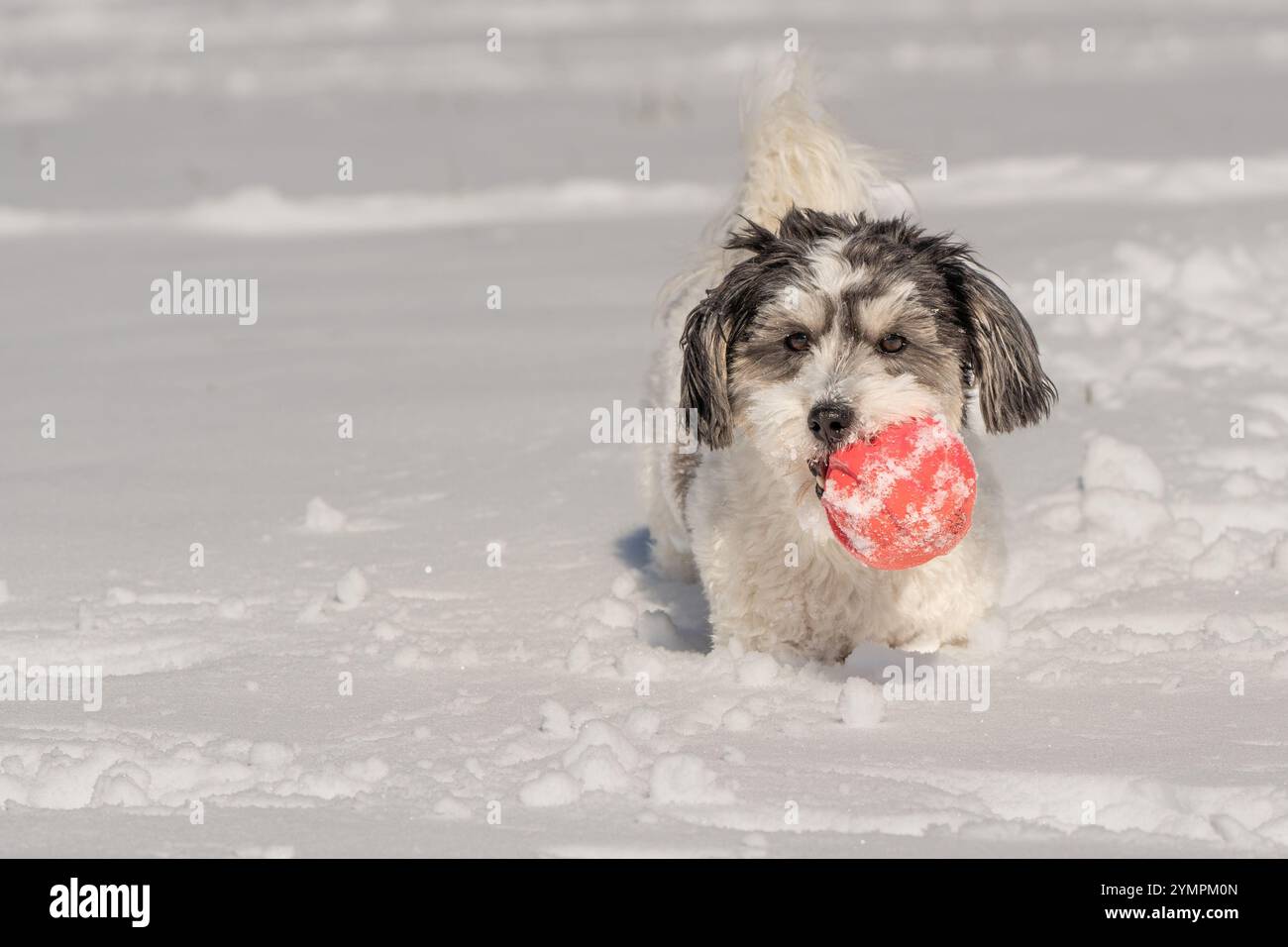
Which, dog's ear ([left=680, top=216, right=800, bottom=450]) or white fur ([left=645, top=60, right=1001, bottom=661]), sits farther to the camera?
dog's ear ([left=680, top=216, right=800, bottom=450])

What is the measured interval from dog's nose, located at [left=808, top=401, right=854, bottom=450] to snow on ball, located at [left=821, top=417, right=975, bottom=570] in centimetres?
3

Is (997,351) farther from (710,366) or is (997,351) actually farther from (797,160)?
(797,160)

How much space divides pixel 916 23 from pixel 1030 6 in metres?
1.53

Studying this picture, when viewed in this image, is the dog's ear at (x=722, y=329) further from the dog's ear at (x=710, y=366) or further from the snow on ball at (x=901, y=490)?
the snow on ball at (x=901, y=490)

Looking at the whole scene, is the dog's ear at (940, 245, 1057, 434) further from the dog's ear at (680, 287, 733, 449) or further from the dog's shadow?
the dog's shadow

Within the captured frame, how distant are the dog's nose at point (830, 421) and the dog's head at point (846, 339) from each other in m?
0.02

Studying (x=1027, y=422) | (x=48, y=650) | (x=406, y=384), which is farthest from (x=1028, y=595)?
(x=406, y=384)

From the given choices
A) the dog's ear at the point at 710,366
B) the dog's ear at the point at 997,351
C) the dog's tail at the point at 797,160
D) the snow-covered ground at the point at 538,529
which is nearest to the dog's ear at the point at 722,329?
the dog's ear at the point at 710,366

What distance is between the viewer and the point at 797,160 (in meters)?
4.69

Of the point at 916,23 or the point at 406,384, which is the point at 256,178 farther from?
the point at 916,23

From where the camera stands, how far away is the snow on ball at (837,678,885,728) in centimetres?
339

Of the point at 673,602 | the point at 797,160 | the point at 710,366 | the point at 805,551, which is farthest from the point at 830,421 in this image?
the point at 797,160

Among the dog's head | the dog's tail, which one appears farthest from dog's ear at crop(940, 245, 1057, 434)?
the dog's tail

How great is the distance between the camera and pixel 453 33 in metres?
21.2
